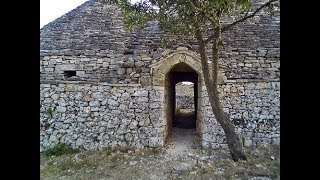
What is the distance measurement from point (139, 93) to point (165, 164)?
7.57ft

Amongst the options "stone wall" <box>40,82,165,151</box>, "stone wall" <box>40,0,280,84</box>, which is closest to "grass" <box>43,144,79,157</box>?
"stone wall" <box>40,82,165,151</box>

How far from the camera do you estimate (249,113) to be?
Result: 7.13 meters

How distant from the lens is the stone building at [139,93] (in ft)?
23.5

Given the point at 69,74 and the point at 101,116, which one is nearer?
the point at 101,116

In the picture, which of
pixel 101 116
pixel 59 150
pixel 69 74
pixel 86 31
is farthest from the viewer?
pixel 86 31

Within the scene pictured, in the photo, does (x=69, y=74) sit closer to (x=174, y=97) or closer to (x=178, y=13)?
(x=178, y=13)

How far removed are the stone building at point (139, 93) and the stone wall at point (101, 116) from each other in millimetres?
29

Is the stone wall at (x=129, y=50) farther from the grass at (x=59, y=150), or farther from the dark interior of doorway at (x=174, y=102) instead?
the grass at (x=59, y=150)

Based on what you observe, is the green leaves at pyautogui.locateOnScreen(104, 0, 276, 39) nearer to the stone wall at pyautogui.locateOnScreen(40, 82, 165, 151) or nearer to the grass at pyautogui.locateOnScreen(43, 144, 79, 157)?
the stone wall at pyautogui.locateOnScreen(40, 82, 165, 151)

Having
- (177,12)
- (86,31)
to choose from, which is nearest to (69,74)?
(86,31)

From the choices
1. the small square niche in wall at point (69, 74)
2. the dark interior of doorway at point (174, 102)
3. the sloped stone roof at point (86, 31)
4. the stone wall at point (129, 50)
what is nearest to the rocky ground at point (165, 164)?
the stone wall at point (129, 50)
